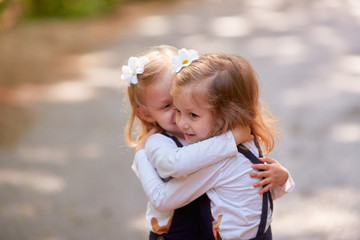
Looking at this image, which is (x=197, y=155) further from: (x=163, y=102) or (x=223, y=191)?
(x=163, y=102)

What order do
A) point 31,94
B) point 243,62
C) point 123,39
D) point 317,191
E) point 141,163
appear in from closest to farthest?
point 243,62 < point 141,163 < point 317,191 < point 31,94 < point 123,39

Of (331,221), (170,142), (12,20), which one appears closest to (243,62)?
(170,142)

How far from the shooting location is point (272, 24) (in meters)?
5.52

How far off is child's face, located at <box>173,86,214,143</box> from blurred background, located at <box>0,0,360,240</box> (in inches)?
19.8

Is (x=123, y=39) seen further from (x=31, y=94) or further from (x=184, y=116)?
(x=184, y=116)

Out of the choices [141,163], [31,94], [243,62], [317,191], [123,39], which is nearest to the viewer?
[243,62]

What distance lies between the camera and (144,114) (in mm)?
1794

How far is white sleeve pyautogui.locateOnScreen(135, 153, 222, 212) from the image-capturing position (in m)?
1.55

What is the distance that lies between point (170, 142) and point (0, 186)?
2.04 metres

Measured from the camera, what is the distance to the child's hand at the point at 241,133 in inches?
60.9

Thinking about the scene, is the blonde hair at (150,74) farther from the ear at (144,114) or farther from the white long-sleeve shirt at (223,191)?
the white long-sleeve shirt at (223,191)

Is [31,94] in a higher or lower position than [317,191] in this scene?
higher

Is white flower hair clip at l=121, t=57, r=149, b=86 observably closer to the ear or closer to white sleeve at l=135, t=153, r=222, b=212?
the ear

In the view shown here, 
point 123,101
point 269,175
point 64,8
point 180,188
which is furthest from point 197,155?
point 64,8
